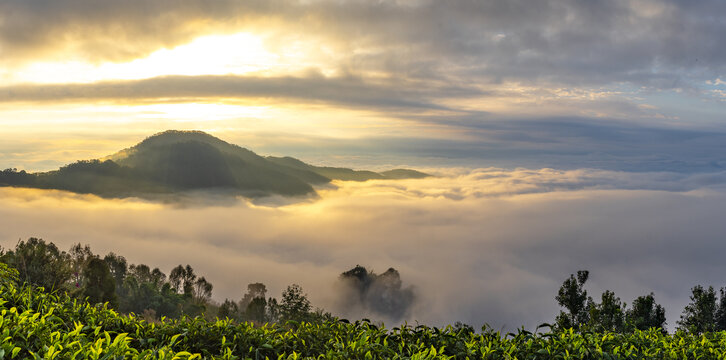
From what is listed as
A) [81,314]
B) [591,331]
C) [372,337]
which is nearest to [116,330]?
[81,314]

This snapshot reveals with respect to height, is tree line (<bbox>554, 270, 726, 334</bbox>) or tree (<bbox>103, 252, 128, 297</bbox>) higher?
tree line (<bbox>554, 270, 726, 334</bbox>)

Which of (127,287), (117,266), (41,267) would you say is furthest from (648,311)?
(117,266)

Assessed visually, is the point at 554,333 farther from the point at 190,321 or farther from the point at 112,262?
the point at 112,262

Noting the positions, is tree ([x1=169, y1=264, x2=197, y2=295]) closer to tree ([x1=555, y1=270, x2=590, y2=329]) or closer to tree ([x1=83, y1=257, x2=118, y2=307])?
tree ([x1=83, y1=257, x2=118, y2=307])

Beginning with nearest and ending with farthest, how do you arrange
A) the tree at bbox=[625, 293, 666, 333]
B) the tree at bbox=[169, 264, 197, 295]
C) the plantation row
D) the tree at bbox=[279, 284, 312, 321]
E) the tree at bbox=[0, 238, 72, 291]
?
the plantation row < the tree at bbox=[0, 238, 72, 291] < the tree at bbox=[625, 293, 666, 333] < the tree at bbox=[279, 284, 312, 321] < the tree at bbox=[169, 264, 197, 295]

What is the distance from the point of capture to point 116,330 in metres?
6.76

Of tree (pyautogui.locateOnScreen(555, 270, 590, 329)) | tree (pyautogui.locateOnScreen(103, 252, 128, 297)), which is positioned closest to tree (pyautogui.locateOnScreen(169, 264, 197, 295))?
tree (pyautogui.locateOnScreen(103, 252, 128, 297))

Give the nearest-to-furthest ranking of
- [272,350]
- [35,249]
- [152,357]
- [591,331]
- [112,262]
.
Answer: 1. [152,357]
2. [272,350]
3. [591,331]
4. [35,249]
5. [112,262]

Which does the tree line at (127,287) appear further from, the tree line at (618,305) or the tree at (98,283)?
the tree line at (618,305)

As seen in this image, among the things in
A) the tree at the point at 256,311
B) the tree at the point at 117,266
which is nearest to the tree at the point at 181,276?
the tree at the point at 117,266

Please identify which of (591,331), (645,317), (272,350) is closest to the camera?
(272,350)

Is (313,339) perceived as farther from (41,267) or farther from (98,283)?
(98,283)

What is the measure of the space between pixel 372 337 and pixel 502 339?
1867mm

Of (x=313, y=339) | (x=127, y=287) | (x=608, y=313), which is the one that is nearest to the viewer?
(x=313, y=339)
